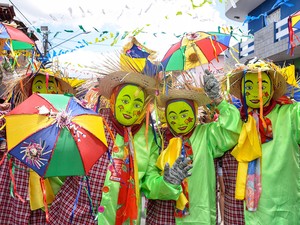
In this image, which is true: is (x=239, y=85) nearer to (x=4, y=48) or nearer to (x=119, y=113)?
(x=119, y=113)

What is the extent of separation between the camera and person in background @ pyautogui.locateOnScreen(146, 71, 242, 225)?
2.63 meters

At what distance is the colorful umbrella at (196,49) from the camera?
340 cm

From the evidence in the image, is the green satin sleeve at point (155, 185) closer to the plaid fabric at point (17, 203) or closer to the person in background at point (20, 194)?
the person in background at point (20, 194)

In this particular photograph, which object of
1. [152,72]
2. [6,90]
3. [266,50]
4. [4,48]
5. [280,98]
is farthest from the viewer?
[266,50]

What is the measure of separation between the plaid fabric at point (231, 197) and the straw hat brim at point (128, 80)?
34.5 inches

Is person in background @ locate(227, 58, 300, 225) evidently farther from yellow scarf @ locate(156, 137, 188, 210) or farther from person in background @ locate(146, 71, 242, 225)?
yellow scarf @ locate(156, 137, 188, 210)

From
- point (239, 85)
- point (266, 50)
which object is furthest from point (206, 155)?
point (266, 50)

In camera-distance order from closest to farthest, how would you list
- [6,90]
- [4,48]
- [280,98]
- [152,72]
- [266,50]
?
[152,72]
[280,98]
[6,90]
[4,48]
[266,50]

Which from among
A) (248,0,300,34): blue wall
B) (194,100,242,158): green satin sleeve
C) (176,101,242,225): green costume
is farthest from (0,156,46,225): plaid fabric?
(248,0,300,34): blue wall

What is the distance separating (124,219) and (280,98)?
1.62 m

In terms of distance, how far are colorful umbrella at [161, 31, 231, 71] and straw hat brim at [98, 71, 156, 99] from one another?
2.27ft

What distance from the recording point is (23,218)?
263 centimetres

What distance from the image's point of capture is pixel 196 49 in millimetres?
3482

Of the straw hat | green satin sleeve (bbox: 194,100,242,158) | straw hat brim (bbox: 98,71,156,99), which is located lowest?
green satin sleeve (bbox: 194,100,242,158)
